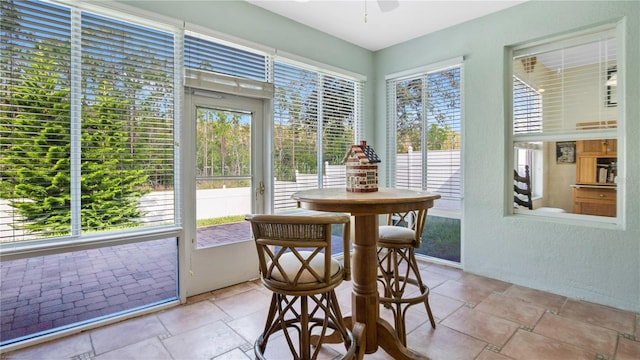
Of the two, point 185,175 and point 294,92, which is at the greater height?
point 294,92

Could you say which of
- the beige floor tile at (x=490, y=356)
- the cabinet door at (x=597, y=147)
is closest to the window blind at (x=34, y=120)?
the beige floor tile at (x=490, y=356)

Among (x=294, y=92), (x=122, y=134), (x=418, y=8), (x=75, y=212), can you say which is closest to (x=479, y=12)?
(x=418, y=8)

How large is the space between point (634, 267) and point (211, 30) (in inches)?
162

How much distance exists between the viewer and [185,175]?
2793mm

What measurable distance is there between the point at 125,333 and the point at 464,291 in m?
2.88

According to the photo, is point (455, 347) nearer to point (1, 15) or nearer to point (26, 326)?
point (26, 326)

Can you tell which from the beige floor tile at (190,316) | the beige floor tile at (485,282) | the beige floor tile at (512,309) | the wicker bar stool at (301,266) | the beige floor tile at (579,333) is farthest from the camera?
the beige floor tile at (485,282)

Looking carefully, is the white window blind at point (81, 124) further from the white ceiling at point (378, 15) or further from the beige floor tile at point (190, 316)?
the white ceiling at point (378, 15)

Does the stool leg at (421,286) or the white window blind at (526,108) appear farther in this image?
the white window blind at (526,108)

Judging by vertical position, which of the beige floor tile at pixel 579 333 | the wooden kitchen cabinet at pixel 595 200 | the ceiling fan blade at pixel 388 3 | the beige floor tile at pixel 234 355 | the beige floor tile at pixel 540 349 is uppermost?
the ceiling fan blade at pixel 388 3

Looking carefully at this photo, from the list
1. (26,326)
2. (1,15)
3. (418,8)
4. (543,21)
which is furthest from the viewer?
(418,8)

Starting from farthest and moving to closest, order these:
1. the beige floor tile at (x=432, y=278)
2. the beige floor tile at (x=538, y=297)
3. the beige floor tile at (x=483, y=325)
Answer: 1. the beige floor tile at (x=432, y=278)
2. the beige floor tile at (x=538, y=297)
3. the beige floor tile at (x=483, y=325)

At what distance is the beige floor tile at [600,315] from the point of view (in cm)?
237

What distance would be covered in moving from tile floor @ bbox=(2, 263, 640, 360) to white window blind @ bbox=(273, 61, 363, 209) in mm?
1318
